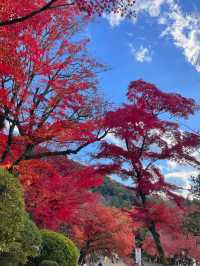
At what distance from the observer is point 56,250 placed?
21.1 m

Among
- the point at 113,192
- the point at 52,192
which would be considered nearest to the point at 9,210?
the point at 52,192

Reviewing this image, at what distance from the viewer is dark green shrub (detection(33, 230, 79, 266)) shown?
20891mm

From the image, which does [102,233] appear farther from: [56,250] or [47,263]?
[47,263]

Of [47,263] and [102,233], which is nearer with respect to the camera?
[47,263]

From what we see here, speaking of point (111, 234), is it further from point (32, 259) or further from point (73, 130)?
point (73, 130)

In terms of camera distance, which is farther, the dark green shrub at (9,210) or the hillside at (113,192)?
the hillside at (113,192)

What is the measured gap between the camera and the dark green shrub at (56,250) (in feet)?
68.5

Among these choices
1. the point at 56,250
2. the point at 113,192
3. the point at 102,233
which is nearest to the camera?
the point at 56,250

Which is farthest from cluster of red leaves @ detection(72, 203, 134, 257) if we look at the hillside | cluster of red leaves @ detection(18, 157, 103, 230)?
the hillside

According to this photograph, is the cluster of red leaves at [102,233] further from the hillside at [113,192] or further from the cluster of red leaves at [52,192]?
the hillside at [113,192]

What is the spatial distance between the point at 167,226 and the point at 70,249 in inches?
237

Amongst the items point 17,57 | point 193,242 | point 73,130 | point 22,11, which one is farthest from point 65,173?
point 193,242

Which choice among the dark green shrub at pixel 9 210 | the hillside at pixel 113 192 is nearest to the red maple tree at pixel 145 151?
the dark green shrub at pixel 9 210

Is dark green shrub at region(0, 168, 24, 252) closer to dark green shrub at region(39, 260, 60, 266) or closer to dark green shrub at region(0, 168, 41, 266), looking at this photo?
dark green shrub at region(0, 168, 41, 266)
